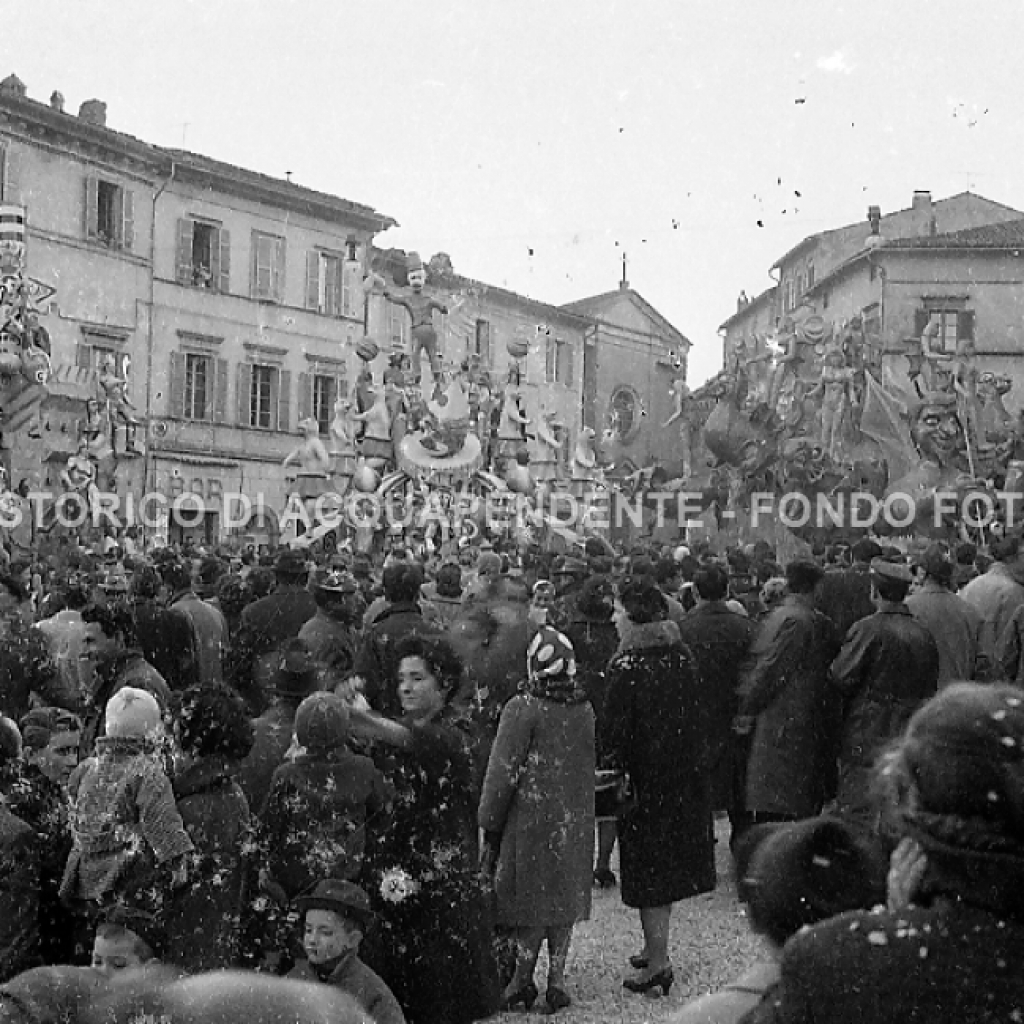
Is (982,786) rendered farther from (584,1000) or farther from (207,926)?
(584,1000)

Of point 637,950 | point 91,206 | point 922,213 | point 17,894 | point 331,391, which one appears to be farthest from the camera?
point 922,213

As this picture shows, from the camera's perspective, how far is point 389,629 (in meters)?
7.39

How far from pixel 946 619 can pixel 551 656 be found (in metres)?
2.99

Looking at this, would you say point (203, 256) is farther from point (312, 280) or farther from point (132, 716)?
point (132, 716)

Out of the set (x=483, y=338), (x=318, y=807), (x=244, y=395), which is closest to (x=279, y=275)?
(x=244, y=395)

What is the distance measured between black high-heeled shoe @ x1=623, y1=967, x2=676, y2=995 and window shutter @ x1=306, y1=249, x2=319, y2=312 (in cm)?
3391

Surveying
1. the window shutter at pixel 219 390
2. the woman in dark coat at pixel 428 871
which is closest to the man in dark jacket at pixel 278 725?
the woman in dark coat at pixel 428 871

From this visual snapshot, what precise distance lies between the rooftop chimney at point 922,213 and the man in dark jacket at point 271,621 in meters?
40.5

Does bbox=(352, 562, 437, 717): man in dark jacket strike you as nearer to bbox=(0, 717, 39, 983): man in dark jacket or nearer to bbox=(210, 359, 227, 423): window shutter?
bbox=(0, 717, 39, 983): man in dark jacket

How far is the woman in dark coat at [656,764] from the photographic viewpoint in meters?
6.38

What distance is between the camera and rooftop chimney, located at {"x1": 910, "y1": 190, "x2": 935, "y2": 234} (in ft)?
151

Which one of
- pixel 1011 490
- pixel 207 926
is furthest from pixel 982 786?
pixel 1011 490

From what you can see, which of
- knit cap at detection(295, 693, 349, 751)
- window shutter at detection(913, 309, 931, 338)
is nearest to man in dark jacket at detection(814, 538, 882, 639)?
knit cap at detection(295, 693, 349, 751)

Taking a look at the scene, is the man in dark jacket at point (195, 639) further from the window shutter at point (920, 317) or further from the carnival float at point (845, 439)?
the window shutter at point (920, 317)
